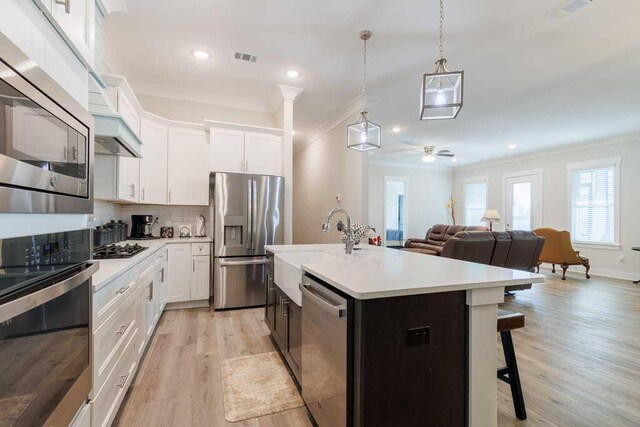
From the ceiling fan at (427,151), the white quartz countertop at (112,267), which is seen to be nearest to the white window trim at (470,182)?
the ceiling fan at (427,151)

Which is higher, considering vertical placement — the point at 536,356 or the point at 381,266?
the point at 381,266

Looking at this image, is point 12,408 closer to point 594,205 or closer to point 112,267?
point 112,267

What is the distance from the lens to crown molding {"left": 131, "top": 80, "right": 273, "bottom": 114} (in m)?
4.09

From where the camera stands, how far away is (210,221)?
4250mm

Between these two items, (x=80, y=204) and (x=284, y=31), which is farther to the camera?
(x=284, y=31)

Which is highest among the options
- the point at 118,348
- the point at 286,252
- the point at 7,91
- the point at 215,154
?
the point at 215,154

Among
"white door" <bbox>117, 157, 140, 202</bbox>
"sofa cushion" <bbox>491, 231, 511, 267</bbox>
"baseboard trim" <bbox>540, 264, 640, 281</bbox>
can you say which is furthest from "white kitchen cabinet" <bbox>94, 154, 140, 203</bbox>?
"baseboard trim" <bbox>540, 264, 640, 281</bbox>

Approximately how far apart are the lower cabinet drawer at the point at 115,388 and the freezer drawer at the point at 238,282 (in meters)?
1.59

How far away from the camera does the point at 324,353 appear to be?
4.78 feet

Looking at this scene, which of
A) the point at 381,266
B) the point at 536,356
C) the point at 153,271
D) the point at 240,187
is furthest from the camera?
the point at 240,187

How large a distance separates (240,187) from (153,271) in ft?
4.73

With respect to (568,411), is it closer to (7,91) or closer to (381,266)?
(381,266)

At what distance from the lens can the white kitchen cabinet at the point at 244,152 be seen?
12.8 feet

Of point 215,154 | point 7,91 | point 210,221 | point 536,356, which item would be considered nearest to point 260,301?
point 210,221
